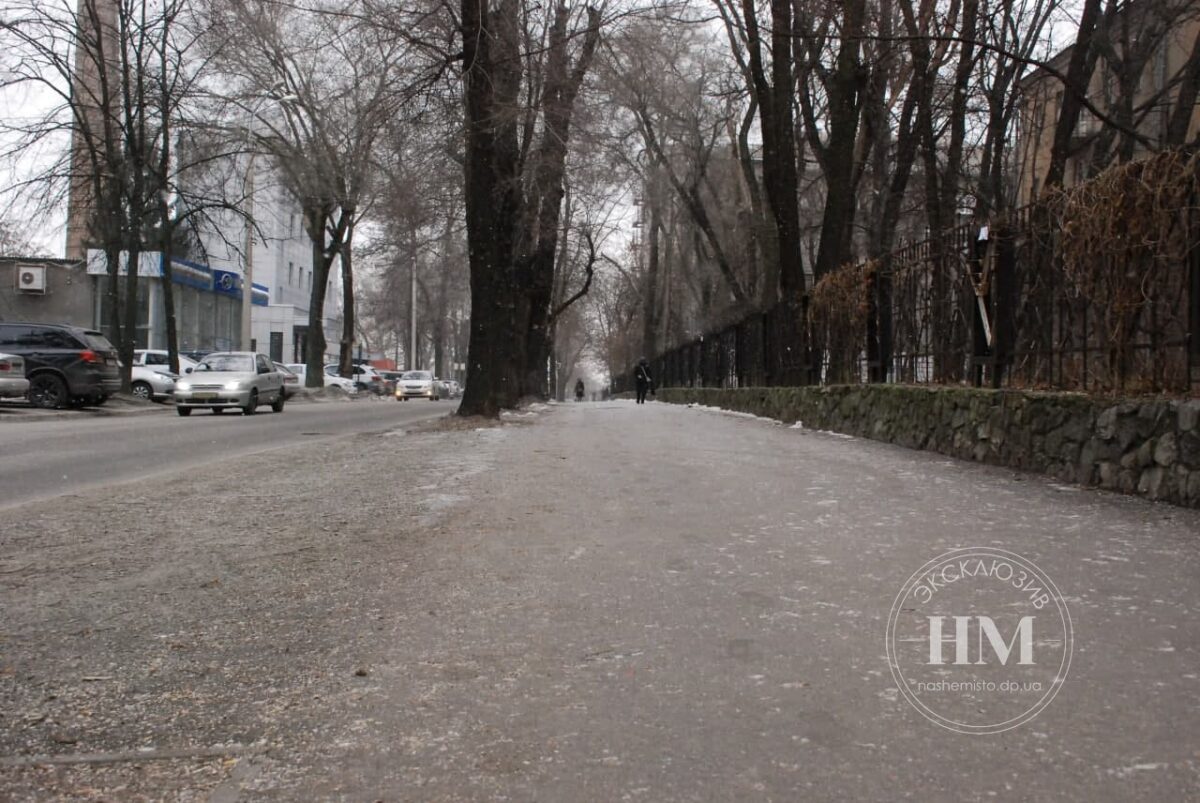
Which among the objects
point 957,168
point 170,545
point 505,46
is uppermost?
point 505,46

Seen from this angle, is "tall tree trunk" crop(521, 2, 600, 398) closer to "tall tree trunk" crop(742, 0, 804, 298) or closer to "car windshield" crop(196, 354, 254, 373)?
"tall tree trunk" crop(742, 0, 804, 298)

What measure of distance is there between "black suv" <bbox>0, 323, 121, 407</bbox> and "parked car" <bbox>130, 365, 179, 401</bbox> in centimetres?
766

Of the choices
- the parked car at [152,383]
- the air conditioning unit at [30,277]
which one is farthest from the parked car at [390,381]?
the parked car at [152,383]

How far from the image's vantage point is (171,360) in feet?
99.4

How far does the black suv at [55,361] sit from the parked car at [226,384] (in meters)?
1.87

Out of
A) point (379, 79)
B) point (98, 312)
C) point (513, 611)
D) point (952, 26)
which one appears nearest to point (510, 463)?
point (513, 611)

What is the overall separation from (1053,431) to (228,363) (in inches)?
822

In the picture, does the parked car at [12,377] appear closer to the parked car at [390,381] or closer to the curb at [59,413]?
the curb at [59,413]

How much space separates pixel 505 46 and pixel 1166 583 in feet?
45.8

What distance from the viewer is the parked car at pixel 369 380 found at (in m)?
53.1

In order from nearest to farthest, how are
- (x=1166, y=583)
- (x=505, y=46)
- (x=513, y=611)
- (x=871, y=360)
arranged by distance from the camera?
1. (x=513, y=611)
2. (x=1166, y=583)
3. (x=871, y=360)
4. (x=505, y=46)

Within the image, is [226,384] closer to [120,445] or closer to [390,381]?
[120,445]

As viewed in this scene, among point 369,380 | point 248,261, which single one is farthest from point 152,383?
point 369,380

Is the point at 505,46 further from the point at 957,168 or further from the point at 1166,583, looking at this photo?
the point at 1166,583
